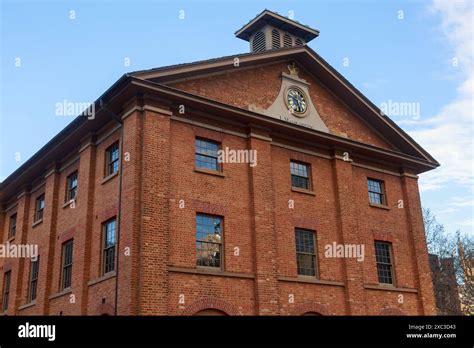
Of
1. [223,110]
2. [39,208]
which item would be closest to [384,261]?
[223,110]

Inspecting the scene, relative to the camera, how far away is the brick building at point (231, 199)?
18.5m

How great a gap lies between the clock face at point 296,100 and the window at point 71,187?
977cm

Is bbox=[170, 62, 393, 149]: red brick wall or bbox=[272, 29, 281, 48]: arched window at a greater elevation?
bbox=[272, 29, 281, 48]: arched window

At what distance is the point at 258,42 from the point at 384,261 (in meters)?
12.2

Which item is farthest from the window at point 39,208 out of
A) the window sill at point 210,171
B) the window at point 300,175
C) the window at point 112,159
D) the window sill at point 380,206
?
the window sill at point 380,206

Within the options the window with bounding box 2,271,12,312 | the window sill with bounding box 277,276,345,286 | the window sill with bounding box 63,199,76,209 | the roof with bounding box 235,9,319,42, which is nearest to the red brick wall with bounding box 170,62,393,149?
the roof with bounding box 235,9,319,42

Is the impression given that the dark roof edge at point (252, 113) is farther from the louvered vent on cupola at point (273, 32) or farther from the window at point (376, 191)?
the louvered vent on cupola at point (273, 32)

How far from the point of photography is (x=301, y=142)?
23562 millimetres

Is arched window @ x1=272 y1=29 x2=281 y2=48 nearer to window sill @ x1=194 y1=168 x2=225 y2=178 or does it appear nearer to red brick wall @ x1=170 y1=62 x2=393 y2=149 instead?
red brick wall @ x1=170 y1=62 x2=393 y2=149

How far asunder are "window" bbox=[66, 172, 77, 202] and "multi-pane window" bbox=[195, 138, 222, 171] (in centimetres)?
620

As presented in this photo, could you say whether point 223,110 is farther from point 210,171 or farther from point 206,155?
point 210,171

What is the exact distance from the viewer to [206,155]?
20.7 meters

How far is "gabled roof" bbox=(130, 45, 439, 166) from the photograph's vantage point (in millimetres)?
20312
